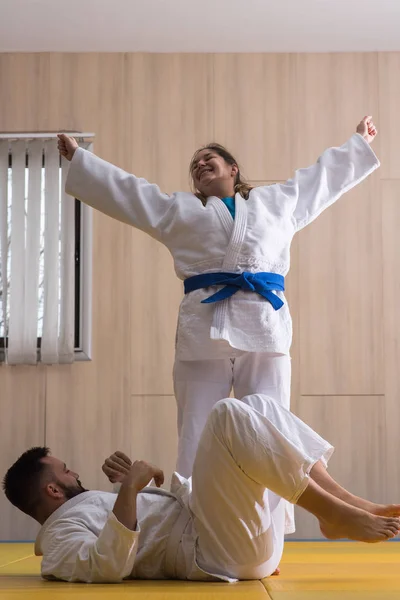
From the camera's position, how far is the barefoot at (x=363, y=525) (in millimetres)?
1854

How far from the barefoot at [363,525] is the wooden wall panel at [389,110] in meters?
3.26

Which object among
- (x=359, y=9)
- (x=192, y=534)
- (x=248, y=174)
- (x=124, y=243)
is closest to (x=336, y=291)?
(x=248, y=174)

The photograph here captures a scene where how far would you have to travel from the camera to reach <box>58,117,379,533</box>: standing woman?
8.05ft

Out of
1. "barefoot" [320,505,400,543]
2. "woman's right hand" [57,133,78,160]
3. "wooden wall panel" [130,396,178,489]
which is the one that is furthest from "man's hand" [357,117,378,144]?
"wooden wall panel" [130,396,178,489]

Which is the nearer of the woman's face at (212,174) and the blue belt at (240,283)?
the blue belt at (240,283)

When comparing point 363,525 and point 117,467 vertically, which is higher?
point 117,467

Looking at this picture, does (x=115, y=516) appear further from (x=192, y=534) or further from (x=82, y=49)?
(x=82, y=49)

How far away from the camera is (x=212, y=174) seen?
2725 millimetres

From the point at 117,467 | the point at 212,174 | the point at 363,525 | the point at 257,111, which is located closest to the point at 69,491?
the point at 117,467

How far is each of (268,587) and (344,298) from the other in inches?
119

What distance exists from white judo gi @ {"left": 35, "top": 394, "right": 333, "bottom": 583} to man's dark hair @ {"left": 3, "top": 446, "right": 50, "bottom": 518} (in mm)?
81

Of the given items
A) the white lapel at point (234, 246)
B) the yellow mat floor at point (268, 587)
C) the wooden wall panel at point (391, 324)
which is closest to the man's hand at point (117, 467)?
the yellow mat floor at point (268, 587)

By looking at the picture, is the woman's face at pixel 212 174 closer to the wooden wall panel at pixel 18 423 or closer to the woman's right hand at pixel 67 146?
the woman's right hand at pixel 67 146

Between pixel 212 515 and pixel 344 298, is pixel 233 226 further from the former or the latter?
pixel 344 298
